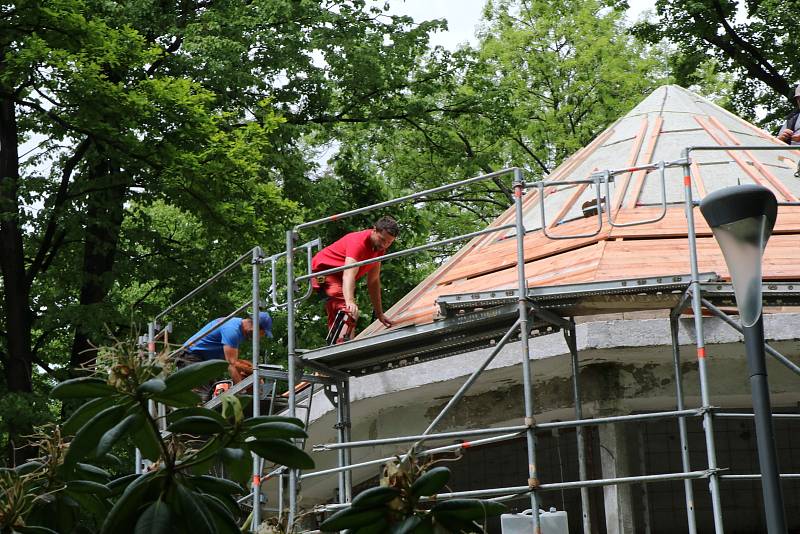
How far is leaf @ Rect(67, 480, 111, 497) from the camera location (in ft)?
14.7

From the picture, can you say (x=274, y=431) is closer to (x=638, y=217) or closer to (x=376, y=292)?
(x=376, y=292)

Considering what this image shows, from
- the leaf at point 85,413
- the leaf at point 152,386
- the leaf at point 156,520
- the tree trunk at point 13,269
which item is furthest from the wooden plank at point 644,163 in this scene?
the tree trunk at point 13,269

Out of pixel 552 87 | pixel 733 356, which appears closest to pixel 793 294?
pixel 733 356

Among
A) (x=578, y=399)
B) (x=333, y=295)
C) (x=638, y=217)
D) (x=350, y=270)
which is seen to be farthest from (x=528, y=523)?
(x=638, y=217)

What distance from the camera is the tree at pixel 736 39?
22297mm

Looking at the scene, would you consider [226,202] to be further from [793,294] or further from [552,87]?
[552,87]

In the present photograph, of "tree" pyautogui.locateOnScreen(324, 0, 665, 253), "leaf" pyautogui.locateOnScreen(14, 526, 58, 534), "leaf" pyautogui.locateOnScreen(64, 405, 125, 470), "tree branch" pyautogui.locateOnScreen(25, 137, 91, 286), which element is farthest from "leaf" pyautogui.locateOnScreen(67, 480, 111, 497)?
"tree" pyautogui.locateOnScreen(324, 0, 665, 253)

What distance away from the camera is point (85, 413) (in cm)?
423

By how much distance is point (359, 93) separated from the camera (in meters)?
21.0

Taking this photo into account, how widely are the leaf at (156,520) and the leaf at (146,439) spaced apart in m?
0.22

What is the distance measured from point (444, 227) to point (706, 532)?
16.8 meters

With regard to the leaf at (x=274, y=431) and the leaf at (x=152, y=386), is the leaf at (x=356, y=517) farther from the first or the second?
the leaf at (x=152, y=386)

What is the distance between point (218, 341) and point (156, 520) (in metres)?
8.88

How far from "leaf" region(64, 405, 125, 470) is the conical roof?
5.90 meters
